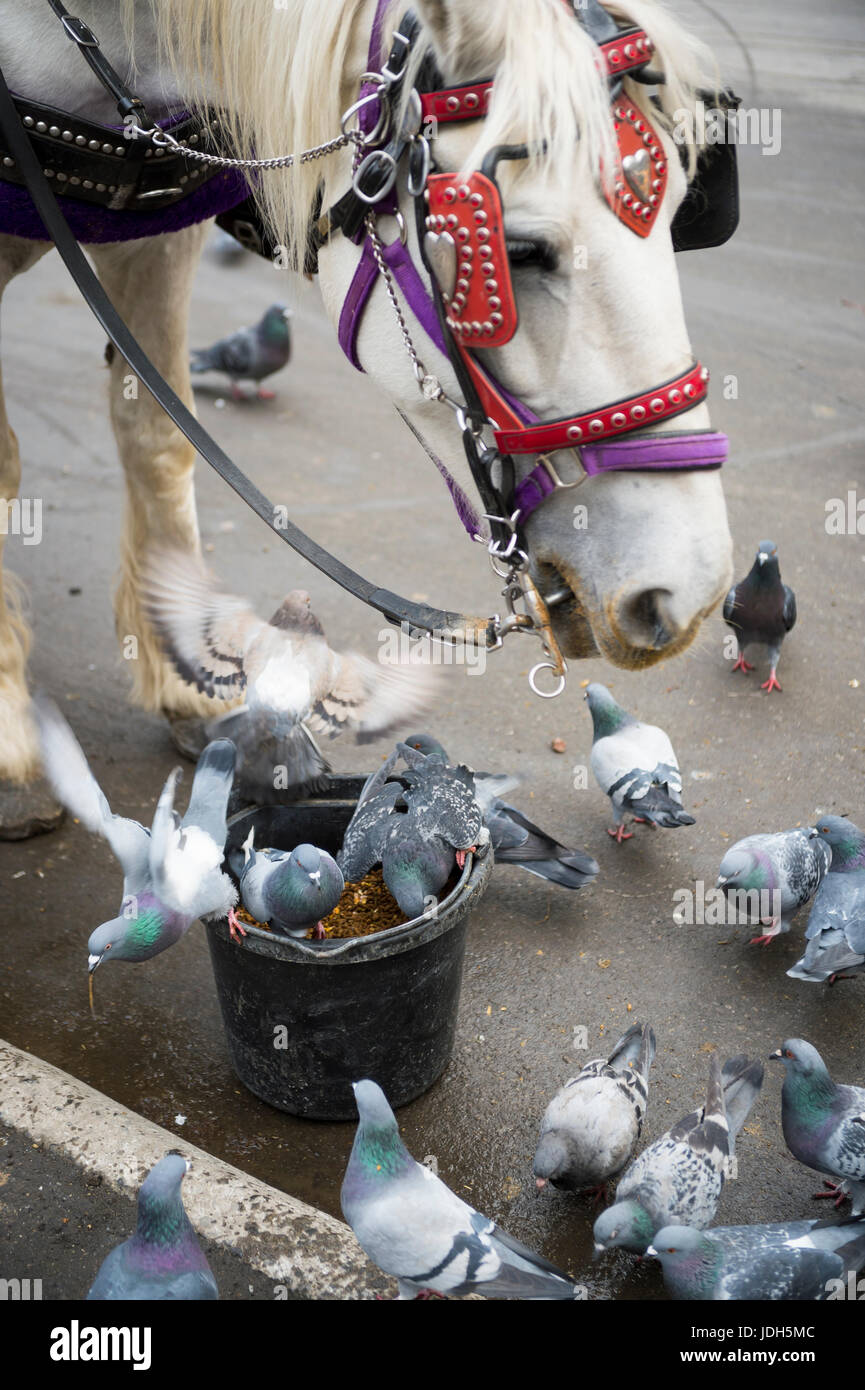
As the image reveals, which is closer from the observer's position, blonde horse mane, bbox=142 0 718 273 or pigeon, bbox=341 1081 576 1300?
blonde horse mane, bbox=142 0 718 273

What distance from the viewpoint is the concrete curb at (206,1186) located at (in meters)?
2.28

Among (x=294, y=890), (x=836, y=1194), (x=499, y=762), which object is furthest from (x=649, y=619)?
(x=499, y=762)

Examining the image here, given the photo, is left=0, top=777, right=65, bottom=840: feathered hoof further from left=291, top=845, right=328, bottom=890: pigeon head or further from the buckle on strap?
the buckle on strap

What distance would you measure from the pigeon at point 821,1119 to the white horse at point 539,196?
A: 991 mm

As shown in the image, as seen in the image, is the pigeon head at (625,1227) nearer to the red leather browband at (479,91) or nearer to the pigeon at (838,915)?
the pigeon at (838,915)

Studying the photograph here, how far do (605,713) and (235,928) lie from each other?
62.0 inches

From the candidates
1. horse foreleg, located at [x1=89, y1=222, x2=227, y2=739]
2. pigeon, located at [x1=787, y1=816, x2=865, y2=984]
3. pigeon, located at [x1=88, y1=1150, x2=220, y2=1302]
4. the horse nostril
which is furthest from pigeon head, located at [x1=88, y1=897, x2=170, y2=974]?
pigeon, located at [x1=787, y1=816, x2=865, y2=984]

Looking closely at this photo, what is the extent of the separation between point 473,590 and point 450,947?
2602mm

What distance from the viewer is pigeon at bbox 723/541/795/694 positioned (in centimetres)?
435

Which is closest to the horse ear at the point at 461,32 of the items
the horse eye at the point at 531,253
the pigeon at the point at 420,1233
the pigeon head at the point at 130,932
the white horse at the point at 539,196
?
the white horse at the point at 539,196

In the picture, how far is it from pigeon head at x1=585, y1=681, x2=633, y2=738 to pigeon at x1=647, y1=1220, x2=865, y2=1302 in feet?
5.53

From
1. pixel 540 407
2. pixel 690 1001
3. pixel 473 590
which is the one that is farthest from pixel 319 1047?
pixel 473 590

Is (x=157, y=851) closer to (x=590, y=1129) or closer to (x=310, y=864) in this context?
(x=310, y=864)

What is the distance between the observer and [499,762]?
4.12 metres
